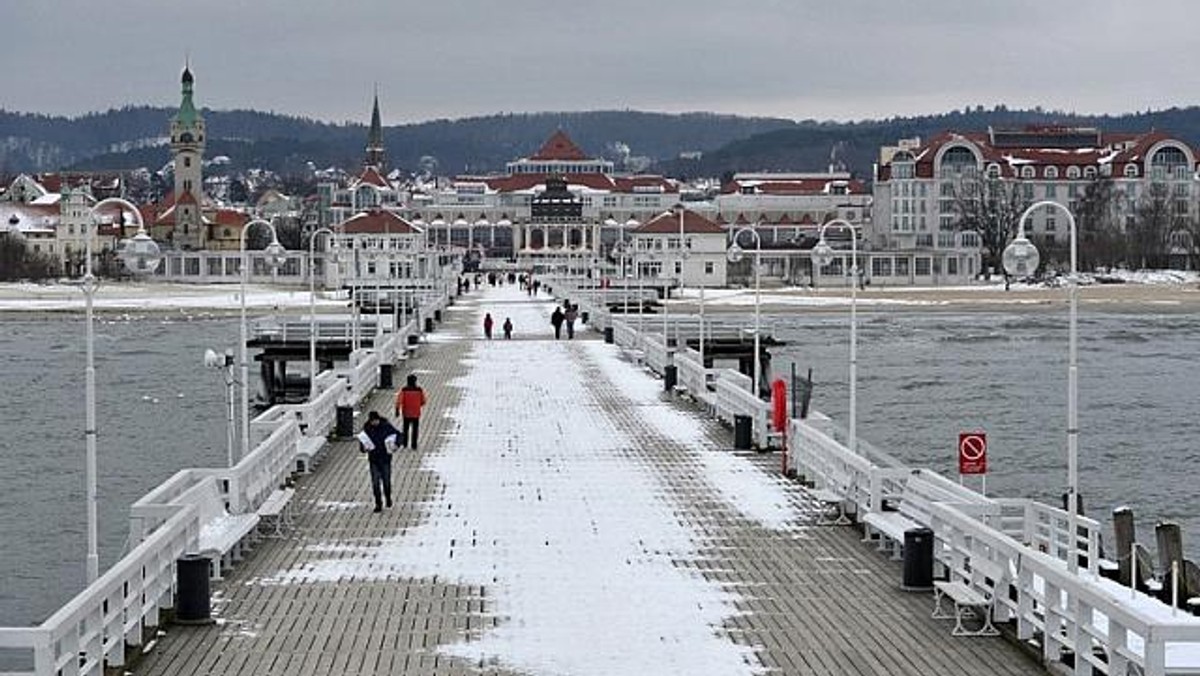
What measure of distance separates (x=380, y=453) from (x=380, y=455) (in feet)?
0.22

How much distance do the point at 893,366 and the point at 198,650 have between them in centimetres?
5400

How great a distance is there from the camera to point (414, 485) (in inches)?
923

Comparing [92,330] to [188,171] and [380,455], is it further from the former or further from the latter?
[188,171]

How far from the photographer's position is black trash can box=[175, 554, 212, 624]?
15.0 meters

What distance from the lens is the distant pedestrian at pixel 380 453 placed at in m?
20.8

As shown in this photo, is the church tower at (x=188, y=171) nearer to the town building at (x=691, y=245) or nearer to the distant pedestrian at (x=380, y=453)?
the town building at (x=691, y=245)

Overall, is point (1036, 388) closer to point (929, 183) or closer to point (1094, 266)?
point (1094, 266)

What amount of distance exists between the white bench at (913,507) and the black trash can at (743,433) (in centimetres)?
802

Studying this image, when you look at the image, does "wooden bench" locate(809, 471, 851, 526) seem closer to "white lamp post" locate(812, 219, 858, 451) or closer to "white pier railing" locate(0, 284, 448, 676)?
"white lamp post" locate(812, 219, 858, 451)

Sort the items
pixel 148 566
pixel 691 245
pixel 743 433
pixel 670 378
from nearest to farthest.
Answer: pixel 148 566, pixel 743 433, pixel 670 378, pixel 691 245

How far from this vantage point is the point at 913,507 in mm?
18188

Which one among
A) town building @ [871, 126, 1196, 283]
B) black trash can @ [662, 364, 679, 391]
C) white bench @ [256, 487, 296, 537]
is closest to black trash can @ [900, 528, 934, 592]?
white bench @ [256, 487, 296, 537]

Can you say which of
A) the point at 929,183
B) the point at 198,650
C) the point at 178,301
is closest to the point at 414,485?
the point at 198,650

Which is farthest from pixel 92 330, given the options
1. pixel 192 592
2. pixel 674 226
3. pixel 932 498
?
pixel 674 226
